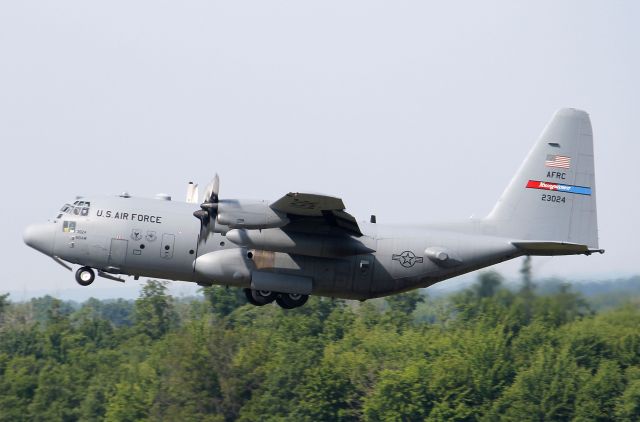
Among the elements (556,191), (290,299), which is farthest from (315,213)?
(556,191)

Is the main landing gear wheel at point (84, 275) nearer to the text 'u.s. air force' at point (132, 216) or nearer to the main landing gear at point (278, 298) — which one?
the text 'u.s. air force' at point (132, 216)

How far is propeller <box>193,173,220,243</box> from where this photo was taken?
79.1 ft

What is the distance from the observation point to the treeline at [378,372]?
5103 centimetres

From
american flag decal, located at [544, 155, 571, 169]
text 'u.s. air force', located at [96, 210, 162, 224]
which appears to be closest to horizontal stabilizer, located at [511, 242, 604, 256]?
american flag decal, located at [544, 155, 571, 169]

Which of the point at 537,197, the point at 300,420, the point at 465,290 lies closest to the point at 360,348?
the point at 300,420

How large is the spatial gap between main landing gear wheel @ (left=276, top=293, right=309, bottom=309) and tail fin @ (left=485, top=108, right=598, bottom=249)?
5.44 m

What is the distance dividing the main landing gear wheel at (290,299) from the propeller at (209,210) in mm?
2571

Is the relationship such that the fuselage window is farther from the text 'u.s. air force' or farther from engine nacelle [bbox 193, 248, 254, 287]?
engine nacelle [bbox 193, 248, 254, 287]

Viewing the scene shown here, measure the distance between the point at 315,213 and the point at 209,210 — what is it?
2.54 metres

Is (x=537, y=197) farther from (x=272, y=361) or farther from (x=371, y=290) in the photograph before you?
(x=272, y=361)

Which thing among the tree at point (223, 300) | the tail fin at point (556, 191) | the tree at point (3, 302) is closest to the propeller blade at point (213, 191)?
the tail fin at point (556, 191)

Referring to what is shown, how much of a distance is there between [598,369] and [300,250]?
35128mm

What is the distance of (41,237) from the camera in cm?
2558

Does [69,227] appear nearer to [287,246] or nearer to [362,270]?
[287,246]
